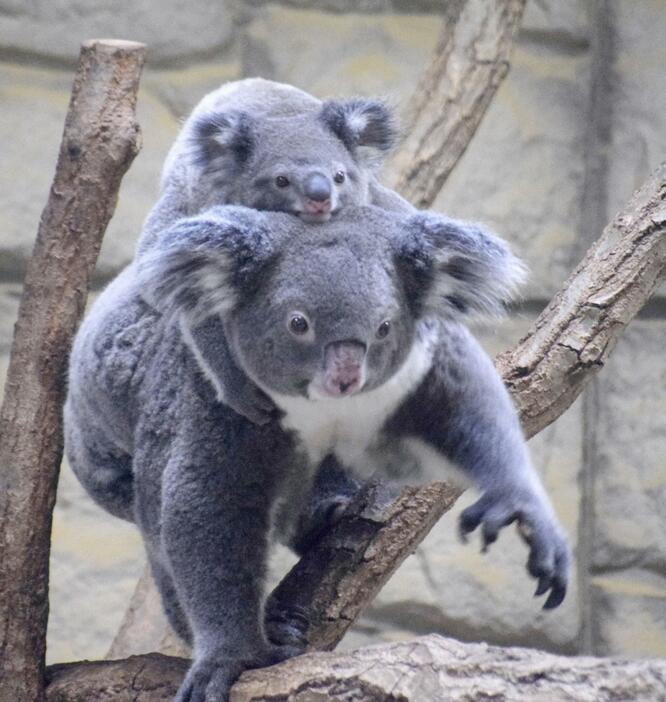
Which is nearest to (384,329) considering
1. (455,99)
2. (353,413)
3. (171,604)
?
(353,413)

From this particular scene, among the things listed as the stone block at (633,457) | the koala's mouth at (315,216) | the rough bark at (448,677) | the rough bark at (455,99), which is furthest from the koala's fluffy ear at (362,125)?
the stone block at (633,457)

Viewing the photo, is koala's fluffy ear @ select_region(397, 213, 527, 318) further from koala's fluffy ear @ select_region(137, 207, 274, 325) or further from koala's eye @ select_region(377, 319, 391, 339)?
koala's fluffy ear @ select_region(137, 207, 274, 325)

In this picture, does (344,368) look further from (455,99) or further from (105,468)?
(455,99)

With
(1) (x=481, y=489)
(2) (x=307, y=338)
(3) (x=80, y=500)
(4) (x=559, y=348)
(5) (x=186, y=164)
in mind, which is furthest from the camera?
(3) (x=80, y=500)

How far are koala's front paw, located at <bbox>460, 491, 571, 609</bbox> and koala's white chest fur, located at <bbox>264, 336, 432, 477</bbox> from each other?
0.28 m

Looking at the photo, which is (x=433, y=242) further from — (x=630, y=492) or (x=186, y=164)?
(x=630, y=492)

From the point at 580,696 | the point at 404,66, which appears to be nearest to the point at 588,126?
the point at 404,66

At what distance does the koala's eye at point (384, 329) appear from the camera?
7.86ft

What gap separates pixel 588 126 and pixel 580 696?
153 inches

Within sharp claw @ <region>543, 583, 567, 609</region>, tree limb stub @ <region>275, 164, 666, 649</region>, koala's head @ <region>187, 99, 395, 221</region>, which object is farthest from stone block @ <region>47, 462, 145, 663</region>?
sharp claw @ <region>543, 583, 567, 609</region>

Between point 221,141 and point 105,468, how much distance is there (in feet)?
2.97

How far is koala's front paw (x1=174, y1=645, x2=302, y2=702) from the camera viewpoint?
247 centimetres

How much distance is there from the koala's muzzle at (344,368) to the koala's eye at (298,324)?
2.4 inches

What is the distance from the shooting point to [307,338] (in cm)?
237
